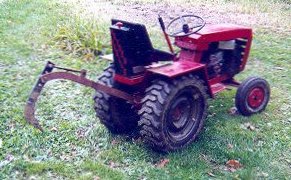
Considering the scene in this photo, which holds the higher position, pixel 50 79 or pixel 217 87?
pixel 50 79

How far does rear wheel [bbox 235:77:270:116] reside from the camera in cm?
520

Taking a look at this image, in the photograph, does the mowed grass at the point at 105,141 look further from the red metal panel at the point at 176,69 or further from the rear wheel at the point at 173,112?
the red metal panel at the point at 176,69

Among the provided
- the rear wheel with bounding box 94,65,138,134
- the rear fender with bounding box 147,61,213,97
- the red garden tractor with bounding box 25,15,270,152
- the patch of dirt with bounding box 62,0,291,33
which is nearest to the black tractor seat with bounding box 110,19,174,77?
the red garden tractor with bounding box 25,15,270,152

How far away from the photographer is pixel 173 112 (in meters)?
4.51

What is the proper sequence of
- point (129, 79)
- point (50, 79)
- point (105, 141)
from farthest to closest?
point (105, 141), point (129, 79), point (50, 79)

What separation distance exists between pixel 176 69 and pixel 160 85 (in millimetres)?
229

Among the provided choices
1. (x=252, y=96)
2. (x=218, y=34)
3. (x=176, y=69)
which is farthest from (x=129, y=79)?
(x=252, y=96)

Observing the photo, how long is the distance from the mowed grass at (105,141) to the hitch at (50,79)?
46cm

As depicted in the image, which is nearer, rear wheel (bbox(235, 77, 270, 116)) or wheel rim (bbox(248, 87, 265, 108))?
rear wheel (bbox(235, 77, 270, 116))

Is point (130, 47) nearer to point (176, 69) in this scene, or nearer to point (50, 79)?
point (176, 69)

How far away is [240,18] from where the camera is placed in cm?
966

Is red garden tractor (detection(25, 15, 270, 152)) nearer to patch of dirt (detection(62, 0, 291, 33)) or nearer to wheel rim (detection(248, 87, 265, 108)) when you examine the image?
wheel rim (detection(248, 87, 265, 108))

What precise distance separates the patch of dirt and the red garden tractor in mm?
3860

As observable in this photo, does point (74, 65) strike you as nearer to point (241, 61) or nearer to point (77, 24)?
point (77, 24)
